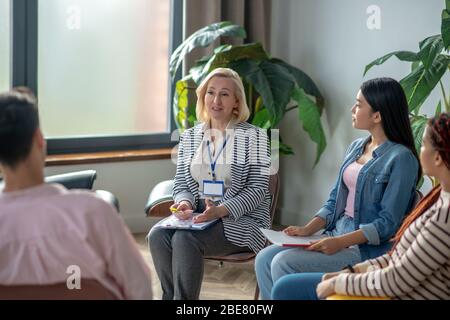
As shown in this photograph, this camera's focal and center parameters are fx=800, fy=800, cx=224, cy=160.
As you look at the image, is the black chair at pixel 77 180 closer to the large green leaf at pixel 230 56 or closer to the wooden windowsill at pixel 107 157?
the large green leaf at pixel 230 56

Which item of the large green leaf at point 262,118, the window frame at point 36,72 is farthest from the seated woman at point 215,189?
the window frame at point 36,72

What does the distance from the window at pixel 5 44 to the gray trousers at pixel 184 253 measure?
6.70ft

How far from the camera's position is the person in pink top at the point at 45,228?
6.28 ft

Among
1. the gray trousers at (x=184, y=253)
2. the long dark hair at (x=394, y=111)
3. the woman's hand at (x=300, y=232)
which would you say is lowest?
the gray trousers at (x=184, y=253)

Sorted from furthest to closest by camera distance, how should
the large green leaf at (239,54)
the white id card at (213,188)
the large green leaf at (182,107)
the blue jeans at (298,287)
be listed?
the large green leaf at (182,107)
the large green leaf at (239,54)
the white id card at (213,188)
the blue jeans at (298,287)

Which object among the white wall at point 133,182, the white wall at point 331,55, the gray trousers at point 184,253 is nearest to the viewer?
the gray trousers at point 184,253

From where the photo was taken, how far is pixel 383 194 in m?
3.08

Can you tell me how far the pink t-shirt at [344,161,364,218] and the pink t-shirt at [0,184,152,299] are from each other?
4.68 feet

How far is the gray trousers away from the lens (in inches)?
136

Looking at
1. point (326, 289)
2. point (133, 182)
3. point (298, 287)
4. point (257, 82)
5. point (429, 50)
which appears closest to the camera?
point (326, 289)

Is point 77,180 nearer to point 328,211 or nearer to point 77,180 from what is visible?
point 77,180

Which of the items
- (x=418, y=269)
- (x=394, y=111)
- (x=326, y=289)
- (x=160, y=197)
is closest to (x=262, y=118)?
(x=160, y=197)

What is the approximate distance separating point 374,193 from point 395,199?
0.35 ft

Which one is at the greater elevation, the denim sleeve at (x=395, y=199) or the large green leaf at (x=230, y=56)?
the large green leaf at (x=230, y=56)
